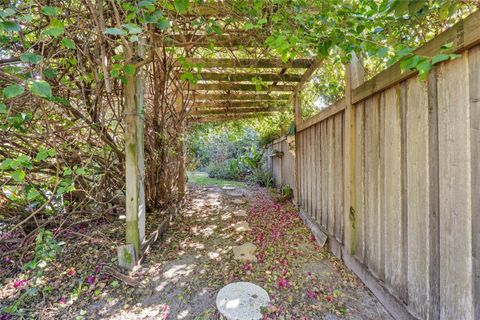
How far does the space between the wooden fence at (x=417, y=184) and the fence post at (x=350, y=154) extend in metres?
0.01

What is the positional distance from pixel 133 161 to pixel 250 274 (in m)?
1.70

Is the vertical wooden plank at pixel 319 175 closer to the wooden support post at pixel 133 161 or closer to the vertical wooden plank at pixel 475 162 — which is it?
the vertical wooden plank at pixel 475 162

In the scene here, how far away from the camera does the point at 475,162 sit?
1.08 m

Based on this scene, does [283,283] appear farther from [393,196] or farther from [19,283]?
[19,283]

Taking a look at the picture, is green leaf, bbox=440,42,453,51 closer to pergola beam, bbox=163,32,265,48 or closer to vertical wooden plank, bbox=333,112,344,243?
vertical wooden plank, bbox=333,112,344,243

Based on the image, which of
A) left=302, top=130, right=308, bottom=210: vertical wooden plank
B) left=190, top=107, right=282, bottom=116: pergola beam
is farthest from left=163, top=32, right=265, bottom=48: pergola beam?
left=190, top=107, right=282, bottom=116: pergola beam

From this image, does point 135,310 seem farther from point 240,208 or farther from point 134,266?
point 240,208

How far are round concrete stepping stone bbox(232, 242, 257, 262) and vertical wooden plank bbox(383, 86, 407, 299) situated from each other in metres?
1.38

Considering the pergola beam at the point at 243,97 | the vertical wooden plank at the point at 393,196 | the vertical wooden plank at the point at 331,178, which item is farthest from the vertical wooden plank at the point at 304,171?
the vertical wooden plank at the point at 393,196

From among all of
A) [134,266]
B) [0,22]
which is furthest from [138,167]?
[0,22]

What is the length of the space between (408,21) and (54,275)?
146 inches

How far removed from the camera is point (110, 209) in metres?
3.01

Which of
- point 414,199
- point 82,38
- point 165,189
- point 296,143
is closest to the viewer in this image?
point 414,199

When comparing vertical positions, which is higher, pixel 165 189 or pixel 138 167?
pixel 138 167
